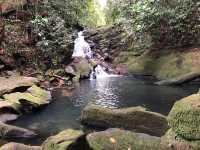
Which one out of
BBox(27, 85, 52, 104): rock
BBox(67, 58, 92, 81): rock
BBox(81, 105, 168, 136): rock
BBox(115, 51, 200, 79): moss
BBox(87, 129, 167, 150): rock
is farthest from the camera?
BBox(67, 58, 92, 81): rock

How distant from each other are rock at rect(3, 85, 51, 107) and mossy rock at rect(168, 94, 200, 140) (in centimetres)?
826

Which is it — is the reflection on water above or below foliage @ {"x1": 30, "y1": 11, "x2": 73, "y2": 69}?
below

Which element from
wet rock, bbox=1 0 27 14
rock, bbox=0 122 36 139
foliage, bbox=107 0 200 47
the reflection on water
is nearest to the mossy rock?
the reflection on water

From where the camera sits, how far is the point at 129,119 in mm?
11086

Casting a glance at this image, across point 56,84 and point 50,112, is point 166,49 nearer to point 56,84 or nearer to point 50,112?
point 56,84

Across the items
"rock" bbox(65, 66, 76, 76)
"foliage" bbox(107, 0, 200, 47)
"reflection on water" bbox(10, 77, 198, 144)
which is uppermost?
"foliage" bbox(107, 0, 200, 47)

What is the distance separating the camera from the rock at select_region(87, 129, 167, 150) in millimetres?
7297

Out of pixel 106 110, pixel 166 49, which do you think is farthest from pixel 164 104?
pixel 166 49

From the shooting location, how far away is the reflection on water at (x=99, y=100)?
12.6 meters

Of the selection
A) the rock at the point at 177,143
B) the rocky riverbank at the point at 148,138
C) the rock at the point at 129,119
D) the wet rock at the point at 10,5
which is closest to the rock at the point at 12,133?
the rock at the point at 129,119

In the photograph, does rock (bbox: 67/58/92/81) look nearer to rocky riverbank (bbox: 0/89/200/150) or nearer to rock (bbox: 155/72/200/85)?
rock (bbox: 155/72/200/85)

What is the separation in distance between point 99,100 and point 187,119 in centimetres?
911

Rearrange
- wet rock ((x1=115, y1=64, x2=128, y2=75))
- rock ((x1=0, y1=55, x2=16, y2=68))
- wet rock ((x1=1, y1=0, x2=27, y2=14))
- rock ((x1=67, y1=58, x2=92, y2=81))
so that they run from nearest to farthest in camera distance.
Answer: rock ((x1=0, y1=55, x2=16, y2=68)) → wet rock ((x1=1, y1=0, x2=27, y2=14)) → rock ((x1=67, y1=58, x2=92, y2=81)) → wet rock ((x1=115, y1=64, x2=128, y2=75))

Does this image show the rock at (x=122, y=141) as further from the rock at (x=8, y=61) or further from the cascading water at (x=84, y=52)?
the cascading water at (x=84, y=52)
